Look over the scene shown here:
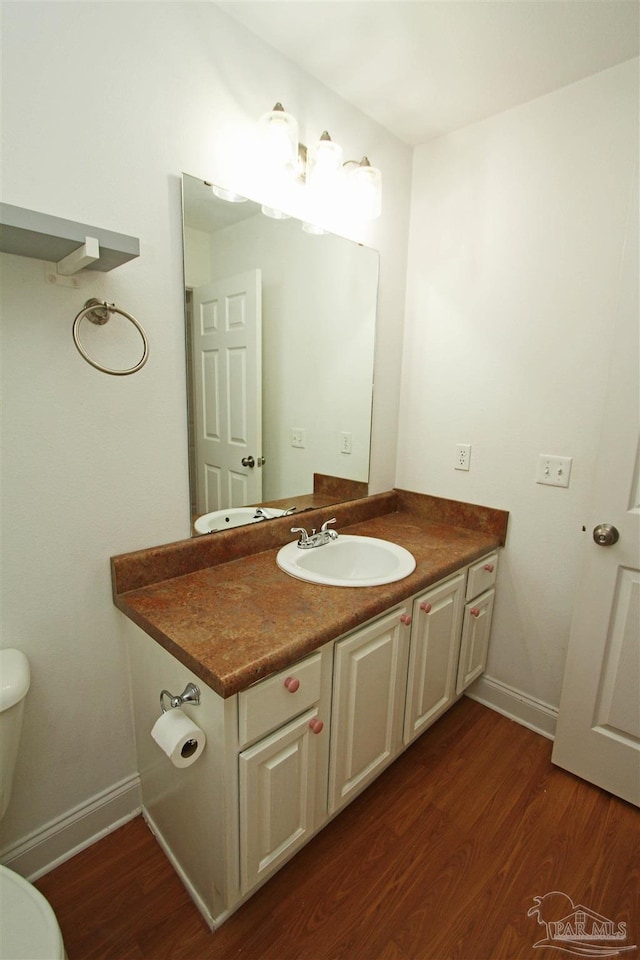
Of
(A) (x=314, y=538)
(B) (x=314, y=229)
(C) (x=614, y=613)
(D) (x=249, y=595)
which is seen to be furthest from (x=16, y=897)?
(B) (x=314, y=229)

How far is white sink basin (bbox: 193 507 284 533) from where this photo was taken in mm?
1386

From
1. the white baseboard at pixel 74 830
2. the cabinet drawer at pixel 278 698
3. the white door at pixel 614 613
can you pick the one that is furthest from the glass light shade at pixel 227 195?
the white baseboard at pixel 74 830

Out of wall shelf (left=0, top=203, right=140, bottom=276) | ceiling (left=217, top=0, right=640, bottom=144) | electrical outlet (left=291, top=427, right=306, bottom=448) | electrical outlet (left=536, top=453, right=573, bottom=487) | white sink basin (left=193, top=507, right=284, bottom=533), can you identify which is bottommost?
white sink basin (left=193, top=507, right=284, bottom=533)

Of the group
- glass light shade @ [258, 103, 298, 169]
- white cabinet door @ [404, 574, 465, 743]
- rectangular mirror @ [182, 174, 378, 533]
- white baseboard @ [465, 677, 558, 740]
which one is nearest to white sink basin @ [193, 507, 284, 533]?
rectangular mirror @ [182, 174, 378, 533]

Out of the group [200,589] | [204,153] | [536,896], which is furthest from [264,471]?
[536,896]

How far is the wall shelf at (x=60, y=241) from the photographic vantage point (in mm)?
Result: 786

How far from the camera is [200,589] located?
4.09 feet

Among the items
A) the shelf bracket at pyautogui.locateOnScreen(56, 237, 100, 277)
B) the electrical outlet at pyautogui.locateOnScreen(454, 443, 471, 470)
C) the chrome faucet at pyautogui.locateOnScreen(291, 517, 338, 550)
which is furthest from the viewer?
the electrical outlet at pyautogui.locateOnScreen(454, 443, 471, 470)

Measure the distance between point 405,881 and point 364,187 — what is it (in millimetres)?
2174

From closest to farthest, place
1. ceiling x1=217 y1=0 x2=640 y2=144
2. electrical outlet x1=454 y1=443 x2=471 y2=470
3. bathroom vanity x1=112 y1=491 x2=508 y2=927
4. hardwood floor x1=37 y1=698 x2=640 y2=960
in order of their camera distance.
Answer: bathroom vanity x1=112 y1=491 x2=508 y2=927 → hardwood floor x1=37 y1=698 x2=640 y2=960 → ceiling x1=217 y1=0 x2=640 y2=144 → electrical outlet x1=454 y1=443 x2=471 y2=470

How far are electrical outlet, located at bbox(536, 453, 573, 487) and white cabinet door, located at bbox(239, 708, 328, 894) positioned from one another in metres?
1.20

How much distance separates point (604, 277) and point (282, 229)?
3.61 ft

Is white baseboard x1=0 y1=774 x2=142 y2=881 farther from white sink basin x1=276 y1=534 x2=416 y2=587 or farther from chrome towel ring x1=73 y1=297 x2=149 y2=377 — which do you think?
chrome towel ring x1=73 y1=297 x2=149 y2=377
